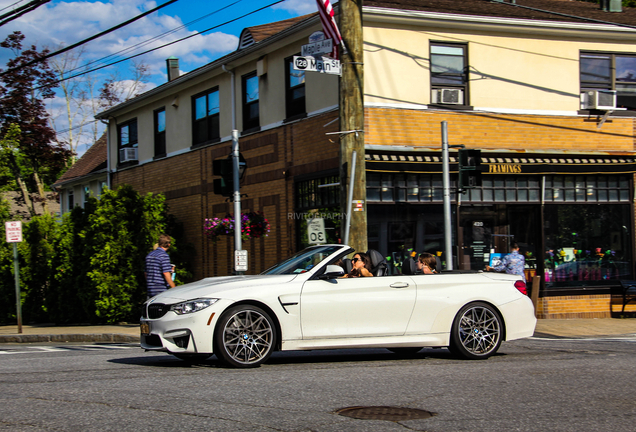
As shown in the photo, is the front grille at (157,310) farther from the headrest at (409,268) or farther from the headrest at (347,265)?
the headrest at (409,268)

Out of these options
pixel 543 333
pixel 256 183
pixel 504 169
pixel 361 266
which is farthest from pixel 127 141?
pixel 361 266

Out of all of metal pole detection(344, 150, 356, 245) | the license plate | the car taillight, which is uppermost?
metal pole detection(344, 150, 356, 245)

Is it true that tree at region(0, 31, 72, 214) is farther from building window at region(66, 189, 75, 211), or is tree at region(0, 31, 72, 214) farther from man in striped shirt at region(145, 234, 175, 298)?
man in striped shirt at region(145, 234, 175, 298)

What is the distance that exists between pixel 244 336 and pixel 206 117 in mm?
14695

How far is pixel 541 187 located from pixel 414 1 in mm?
5319

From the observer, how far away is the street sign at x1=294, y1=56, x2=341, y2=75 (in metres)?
11.6

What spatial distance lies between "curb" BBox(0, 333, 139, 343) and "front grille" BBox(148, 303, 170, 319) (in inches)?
236

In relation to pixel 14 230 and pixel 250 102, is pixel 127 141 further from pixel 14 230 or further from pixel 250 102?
pixel 14 230

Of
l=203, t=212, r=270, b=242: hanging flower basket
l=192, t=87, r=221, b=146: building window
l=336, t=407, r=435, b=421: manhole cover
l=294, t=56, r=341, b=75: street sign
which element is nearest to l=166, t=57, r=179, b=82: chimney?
l=192, t=87, r=221, b=146: building window

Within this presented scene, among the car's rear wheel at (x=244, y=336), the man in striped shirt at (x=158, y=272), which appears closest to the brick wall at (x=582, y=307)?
the man in striped shirt at (x=158, y=272)

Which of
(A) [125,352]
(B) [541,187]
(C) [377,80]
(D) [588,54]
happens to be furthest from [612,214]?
(A) [125,352]

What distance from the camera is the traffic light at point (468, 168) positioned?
1316 centimetres

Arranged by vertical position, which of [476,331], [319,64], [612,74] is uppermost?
[612,74]

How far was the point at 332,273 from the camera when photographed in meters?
8.08
